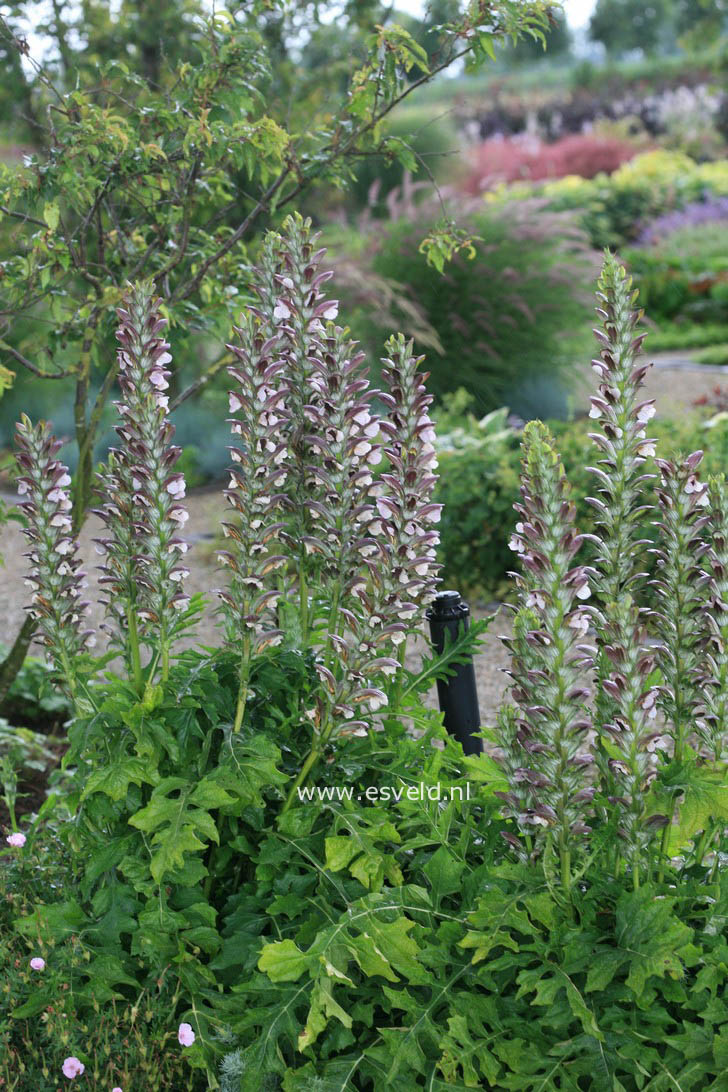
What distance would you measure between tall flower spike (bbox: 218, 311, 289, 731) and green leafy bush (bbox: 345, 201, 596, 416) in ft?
17.2

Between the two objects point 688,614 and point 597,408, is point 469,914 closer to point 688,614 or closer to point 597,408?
point 688,614

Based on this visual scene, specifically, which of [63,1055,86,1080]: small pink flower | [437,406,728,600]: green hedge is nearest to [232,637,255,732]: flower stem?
[63,1055,86,1080]: small pink flower

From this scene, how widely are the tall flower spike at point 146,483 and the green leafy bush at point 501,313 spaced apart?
17.2 feet

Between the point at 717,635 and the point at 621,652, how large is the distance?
0.23 m

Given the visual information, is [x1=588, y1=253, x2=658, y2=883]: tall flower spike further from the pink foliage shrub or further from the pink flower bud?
the pink foliage shrub

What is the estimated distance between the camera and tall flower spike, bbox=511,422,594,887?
6.26 feet

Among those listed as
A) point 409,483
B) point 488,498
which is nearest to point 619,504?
point 409,483

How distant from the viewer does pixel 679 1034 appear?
6.43 feet

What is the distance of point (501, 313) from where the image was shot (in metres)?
7.59

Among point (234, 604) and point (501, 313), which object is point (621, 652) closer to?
point (234, 604)

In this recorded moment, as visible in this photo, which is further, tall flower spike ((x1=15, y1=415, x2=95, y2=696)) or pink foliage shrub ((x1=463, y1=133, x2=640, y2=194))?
pink foliage shrub ((x1=463, y1=133, x2=640, y2=194))

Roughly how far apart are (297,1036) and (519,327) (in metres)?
6.13

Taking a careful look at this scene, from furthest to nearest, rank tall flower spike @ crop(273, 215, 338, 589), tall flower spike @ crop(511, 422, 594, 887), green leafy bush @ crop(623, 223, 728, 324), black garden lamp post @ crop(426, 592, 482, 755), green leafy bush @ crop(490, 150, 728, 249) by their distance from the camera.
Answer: green leafy bush @ crop(490, 150, 728, 249) → green leafy bush @ crop(623, 223, 728, 324) → black garden lamp post @ crop(426, 592, 482, 755) → tall flower spike @ crop(273, 215, 338, 589) → tall flower spike @ crop(511, 422, 594, 887)

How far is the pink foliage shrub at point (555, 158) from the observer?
1850cm
